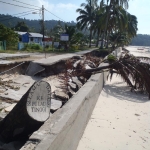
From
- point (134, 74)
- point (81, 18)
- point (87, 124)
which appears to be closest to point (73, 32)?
point (81, 18)

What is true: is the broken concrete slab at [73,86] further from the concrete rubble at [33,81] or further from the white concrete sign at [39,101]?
the white concrete sign at [39,101]

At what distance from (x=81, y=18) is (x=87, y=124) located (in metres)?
39.8

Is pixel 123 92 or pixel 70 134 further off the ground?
pixel 70 134

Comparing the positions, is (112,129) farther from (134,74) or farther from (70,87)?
(134,74)

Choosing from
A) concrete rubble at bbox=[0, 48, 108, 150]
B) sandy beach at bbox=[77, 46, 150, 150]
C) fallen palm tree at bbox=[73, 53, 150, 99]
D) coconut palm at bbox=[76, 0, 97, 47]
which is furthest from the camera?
coconut palm at bbox=[76, 0, 97, 47]

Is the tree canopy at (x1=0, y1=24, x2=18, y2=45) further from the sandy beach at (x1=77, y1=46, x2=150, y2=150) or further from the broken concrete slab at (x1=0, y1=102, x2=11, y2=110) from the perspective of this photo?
the broken concrete slab at (x1=0, y1=102, x2=11, y2=110)

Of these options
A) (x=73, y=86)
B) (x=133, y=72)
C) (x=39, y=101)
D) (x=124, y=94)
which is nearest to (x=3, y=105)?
(x=39, y=101)

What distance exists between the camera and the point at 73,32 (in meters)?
27.7

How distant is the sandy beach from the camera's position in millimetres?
3402

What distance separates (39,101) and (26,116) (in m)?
0.30

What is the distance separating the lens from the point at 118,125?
414 centimetres

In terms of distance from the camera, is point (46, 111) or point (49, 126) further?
point (46, 111)

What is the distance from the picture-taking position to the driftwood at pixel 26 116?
2852 mm

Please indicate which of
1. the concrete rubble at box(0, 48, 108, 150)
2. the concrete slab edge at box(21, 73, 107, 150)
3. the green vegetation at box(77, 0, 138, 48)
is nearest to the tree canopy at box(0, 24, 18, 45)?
the green vegetation at box(77, 0, 138, 48)
